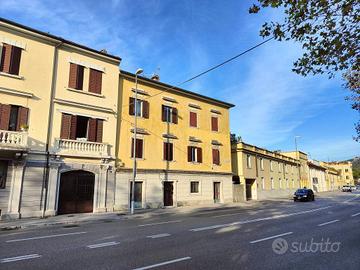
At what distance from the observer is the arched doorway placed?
62.5 feet

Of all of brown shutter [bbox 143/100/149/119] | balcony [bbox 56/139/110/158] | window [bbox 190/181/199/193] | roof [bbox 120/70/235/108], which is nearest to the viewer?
balcony [bbox 56/139/110/158]

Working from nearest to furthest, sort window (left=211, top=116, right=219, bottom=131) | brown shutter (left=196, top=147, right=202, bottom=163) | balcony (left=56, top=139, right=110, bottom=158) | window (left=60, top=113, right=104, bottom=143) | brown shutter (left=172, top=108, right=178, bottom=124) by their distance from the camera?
1. balcony (left=56, top=139, right=110, bottom=158)
2. window (left=60, top=113, right=104, bottom=143)
3. brown shutter (left=172, top=108, right=178, bottom=124)
4. brown shutter (left=196, top=147, right=202, bottom=163)
5. window (left=211, top=116, right=219, bottom=131)

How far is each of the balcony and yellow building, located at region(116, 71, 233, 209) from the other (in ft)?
5.73

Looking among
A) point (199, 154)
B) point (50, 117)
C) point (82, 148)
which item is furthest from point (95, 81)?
point (199, 154)

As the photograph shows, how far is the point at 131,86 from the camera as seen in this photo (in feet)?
78.4

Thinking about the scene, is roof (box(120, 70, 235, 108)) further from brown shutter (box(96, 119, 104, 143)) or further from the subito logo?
the subito logo

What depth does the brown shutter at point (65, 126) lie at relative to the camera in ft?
63.3

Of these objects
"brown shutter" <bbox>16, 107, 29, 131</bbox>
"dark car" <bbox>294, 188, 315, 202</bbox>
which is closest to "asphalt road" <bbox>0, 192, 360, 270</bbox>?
"brown shutter" <bbox>16, 107, 29, 131</bbox>

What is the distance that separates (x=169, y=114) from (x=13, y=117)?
12887 mm

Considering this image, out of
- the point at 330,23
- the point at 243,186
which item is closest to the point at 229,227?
the point at 330,23

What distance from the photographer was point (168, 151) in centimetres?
2559

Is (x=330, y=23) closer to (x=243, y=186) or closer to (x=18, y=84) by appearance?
(x=18, y=84)

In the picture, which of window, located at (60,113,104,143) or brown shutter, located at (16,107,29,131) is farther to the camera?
window, located at (60,113,104,143)

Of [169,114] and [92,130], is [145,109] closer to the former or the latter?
[169,114]
